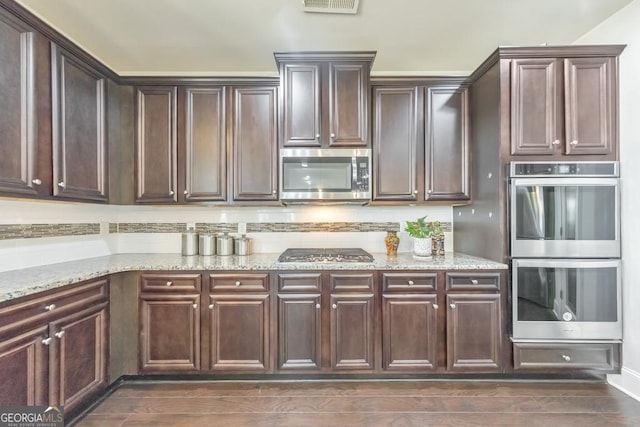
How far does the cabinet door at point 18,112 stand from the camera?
5.60 ft

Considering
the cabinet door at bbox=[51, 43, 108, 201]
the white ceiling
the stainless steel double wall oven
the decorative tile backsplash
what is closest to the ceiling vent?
the white ceiling

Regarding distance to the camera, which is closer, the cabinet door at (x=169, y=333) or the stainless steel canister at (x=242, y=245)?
the cabinet door at (x=169, y=333)

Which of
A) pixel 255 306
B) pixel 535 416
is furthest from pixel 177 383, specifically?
pixel 535 416

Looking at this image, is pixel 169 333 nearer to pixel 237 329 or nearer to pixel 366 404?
pixel 237 329

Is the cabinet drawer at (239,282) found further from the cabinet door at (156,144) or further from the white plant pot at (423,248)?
the white plant pot at (423,248)

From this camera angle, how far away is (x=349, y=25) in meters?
2.33

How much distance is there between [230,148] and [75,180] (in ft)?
3.71

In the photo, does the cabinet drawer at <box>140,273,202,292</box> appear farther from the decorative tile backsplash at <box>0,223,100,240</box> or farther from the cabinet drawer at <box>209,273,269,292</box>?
the decorative tile backsplash at <box>0,223,100,240</box>

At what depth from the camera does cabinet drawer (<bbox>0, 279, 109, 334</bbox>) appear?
5.01 feet

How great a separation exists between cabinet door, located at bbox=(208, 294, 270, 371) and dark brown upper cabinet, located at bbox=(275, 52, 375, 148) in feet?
4.27

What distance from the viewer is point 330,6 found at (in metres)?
2.09

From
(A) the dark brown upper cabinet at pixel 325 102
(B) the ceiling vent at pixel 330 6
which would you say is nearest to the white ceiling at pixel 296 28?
(B) the ceiling vent at pixel 330 6

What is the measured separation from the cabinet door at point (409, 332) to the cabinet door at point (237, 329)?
2.97 feet

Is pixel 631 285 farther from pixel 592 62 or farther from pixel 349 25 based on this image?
pixel 349 25
